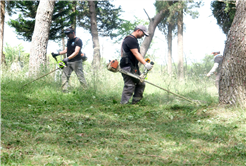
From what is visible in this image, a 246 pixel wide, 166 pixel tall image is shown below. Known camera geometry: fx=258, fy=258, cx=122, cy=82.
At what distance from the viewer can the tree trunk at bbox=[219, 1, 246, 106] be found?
490 centimetres

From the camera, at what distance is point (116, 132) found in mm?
3883

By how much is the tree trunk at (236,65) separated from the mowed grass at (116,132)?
27cm

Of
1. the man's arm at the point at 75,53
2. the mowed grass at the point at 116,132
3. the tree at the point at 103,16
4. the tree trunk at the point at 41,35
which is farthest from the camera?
the tree at the point at 103,16

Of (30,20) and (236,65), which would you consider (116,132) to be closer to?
(236,65)

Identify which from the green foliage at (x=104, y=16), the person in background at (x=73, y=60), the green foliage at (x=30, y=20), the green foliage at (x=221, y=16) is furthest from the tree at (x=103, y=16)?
the person in background at (x=73, y=60)

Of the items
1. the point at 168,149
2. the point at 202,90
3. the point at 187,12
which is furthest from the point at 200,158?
the point at 187,12

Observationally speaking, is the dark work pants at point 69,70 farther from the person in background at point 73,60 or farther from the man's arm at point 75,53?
the man's arm at point 75,53

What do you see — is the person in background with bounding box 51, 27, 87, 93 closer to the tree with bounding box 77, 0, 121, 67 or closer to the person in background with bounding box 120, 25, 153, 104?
the person in background with bounding box 120, 25, 153, 104

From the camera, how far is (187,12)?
15.8 metres

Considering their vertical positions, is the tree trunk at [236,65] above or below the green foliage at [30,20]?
below

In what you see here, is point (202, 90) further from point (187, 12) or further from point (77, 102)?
point (187, 12)

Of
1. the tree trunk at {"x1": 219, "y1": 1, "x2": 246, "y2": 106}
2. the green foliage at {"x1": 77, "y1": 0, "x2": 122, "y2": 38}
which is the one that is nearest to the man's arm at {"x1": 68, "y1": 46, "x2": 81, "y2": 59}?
the tree trunk at {"x1": 219, "y1": 1, "x2": 246, "y2": 106}

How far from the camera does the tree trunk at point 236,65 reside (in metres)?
4.90

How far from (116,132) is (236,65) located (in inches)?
108
